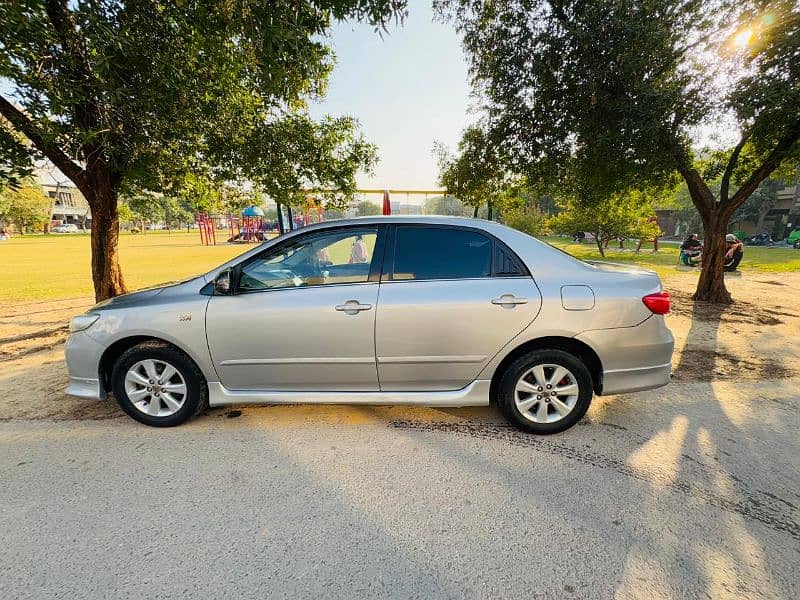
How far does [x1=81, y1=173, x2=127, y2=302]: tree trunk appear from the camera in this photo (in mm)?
5906

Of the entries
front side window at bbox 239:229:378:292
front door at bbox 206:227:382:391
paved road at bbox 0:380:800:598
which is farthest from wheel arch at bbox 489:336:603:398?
front side window at bbox 239:229:378:292

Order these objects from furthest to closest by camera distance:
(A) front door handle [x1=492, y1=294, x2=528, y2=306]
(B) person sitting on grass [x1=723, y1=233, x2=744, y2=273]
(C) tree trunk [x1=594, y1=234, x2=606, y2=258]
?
(C) tree trunk [x1=594, y1=234, x2=606, y2=258]
(B) person sitting on grass [x1=723, y1=233, x2=744, y2=273]
(A) front door handle [x1=492, y1=294, x2=528, y2=306]

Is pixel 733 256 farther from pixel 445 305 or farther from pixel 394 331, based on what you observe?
pixel 394 331

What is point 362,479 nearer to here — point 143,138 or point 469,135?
point 143,138

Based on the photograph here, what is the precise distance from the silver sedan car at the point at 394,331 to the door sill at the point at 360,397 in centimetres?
1

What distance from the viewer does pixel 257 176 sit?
6754 mm

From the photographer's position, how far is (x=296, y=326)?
2.81m

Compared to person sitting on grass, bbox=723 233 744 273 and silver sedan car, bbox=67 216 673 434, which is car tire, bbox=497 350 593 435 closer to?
silver sedan car, bbox=67 216 673 434

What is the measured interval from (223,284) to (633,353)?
3.29 meters

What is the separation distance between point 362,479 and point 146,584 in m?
1.20

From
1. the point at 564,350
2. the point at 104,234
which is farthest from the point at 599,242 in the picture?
the point at 104,234

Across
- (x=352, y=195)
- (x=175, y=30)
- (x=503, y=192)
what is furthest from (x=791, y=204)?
(x=175, y=30)

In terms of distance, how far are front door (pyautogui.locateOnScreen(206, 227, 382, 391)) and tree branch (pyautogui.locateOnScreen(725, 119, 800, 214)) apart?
768cm

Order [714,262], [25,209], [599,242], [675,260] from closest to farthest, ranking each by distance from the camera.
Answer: [714,262] → [675,260] → [599,242] → [25,209]
